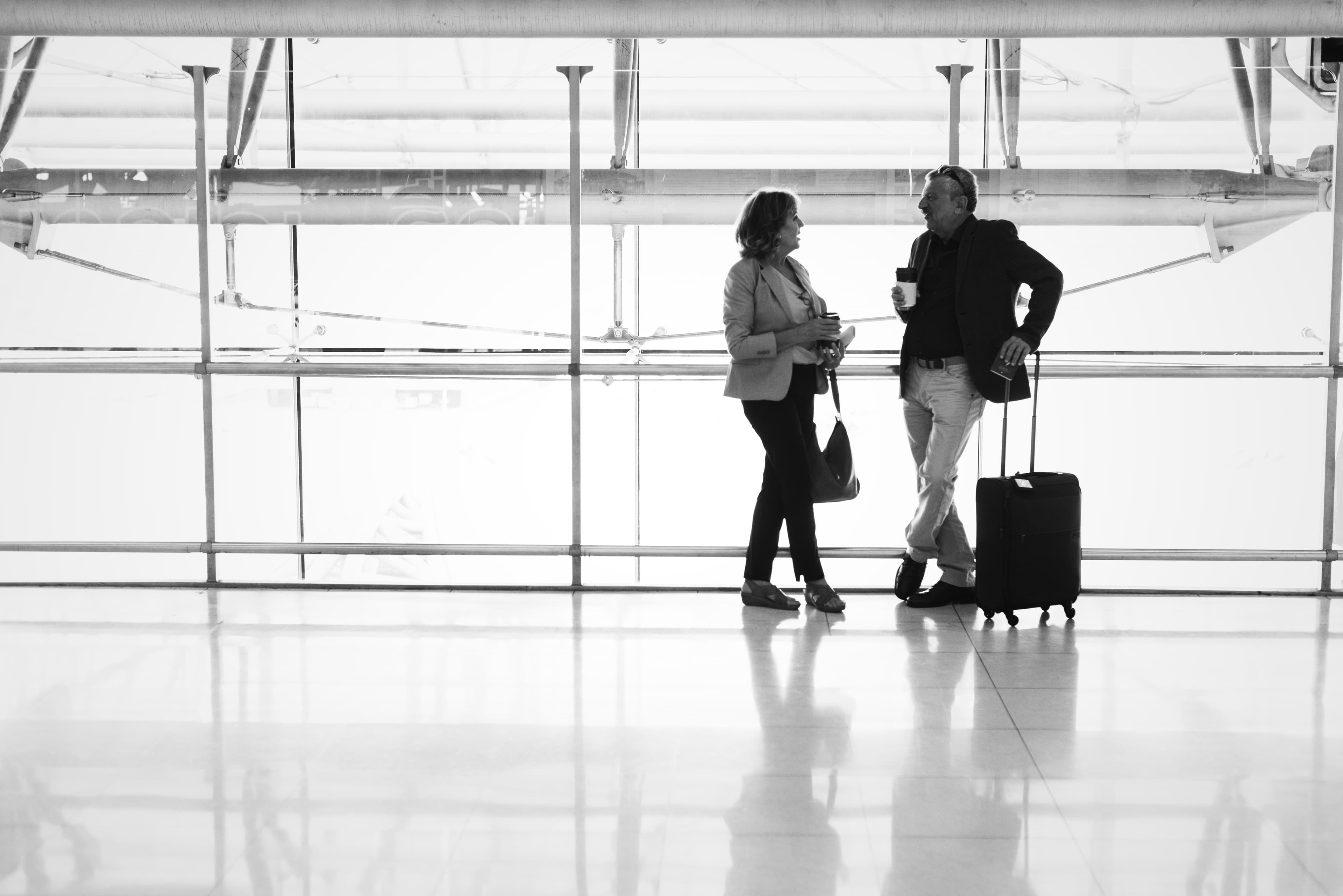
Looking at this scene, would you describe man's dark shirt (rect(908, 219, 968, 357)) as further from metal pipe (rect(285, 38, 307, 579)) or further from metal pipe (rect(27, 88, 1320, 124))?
metal pipe (rect(285, 38, 307, 579))

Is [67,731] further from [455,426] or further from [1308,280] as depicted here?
[1308,280]

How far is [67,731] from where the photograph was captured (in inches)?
127

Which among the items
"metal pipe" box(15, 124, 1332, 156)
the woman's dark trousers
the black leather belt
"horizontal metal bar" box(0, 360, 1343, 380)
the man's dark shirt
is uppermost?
"metal pipe" box(15, 124, 1332, 156)

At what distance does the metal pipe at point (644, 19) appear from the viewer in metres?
4.45

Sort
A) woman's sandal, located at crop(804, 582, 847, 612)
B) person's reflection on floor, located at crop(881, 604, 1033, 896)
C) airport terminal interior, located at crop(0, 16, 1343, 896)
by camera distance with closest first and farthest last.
Result: person's reflection on floor, located at crop(881, 604, 1033, 896) < airport terminal interior, located at crop(0, 16, 1343, 896) < woman's sandal, located at crop(804, 582, 847, 612)

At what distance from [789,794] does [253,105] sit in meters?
3.31

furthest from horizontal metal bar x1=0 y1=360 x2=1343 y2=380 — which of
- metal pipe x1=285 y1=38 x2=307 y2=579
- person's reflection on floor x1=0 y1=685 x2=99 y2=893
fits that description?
person's reflection on floor x1=0 y1=685 x2=99 y2=893

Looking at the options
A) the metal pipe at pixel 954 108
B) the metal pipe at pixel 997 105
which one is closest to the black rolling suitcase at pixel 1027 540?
the metal pipe at pixel 954 108

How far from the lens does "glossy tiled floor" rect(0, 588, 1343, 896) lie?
2455 mm

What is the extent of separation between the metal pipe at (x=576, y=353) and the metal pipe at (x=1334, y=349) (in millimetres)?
2691

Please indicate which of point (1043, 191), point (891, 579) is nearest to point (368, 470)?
point (891, 579)

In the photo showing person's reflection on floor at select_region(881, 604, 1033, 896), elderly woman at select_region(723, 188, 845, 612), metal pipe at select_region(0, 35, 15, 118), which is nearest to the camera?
person's reflection on floor at select_region(881, 604, 1033, 896)

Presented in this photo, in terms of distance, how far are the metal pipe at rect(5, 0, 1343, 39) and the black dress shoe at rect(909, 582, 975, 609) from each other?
6.28 feet

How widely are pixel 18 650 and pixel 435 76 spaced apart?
7.80 ft
